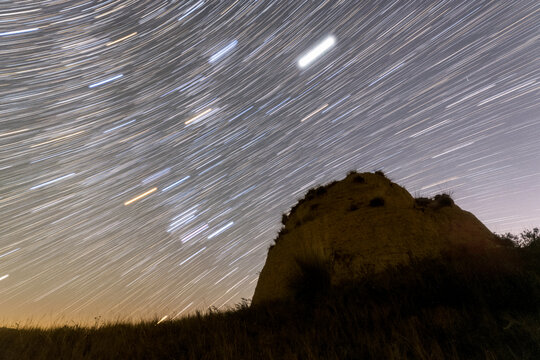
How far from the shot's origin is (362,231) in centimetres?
1085

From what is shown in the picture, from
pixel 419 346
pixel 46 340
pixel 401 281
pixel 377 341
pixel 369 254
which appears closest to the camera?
pixel 419 346

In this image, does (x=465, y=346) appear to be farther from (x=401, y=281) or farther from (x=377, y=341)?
(x=401, y=281)

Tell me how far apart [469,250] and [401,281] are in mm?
5269

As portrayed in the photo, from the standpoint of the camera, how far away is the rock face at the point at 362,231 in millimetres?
10266

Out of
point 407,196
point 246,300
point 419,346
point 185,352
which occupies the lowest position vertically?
Answer: point 419,346

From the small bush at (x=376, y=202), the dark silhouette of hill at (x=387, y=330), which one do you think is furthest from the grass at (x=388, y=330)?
the small bush at (x=376, y=202)

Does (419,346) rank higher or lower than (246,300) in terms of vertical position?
lower

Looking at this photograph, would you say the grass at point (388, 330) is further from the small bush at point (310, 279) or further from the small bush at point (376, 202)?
the small bush at point (376, 202)

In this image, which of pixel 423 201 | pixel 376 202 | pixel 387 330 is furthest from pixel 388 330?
pixel 423 201

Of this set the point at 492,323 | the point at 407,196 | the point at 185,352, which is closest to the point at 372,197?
the point at 407,196

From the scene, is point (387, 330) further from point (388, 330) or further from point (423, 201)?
point (423, 201)

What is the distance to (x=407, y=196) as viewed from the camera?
12.7 metres

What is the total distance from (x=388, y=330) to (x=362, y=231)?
6.35 metres

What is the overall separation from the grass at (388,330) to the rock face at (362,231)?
2149mm
